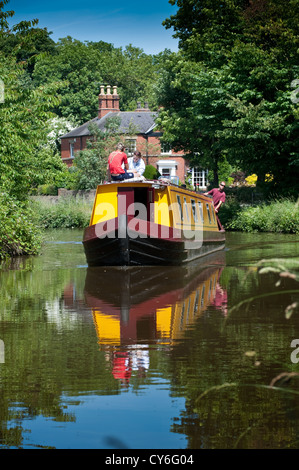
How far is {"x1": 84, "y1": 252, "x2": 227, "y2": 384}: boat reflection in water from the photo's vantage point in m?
7.86

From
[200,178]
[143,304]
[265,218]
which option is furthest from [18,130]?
[200,178]

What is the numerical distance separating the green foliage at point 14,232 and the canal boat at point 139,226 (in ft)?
6.19

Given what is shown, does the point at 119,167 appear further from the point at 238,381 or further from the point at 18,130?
the point at 238,381

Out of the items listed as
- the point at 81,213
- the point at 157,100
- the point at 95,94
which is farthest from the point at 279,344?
the point at 95,94

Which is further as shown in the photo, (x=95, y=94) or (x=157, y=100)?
(x=95, y=94)

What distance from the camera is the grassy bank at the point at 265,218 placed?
99.9 feet

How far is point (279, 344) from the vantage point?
783cm

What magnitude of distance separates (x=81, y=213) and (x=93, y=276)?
2542 centimetres

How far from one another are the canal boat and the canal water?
333 cm

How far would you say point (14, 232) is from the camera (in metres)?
18.7

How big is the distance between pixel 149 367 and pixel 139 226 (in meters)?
10.2

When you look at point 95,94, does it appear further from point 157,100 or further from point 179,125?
point 179,125

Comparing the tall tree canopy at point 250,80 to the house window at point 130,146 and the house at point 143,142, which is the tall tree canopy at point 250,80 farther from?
the house at point 143,142
